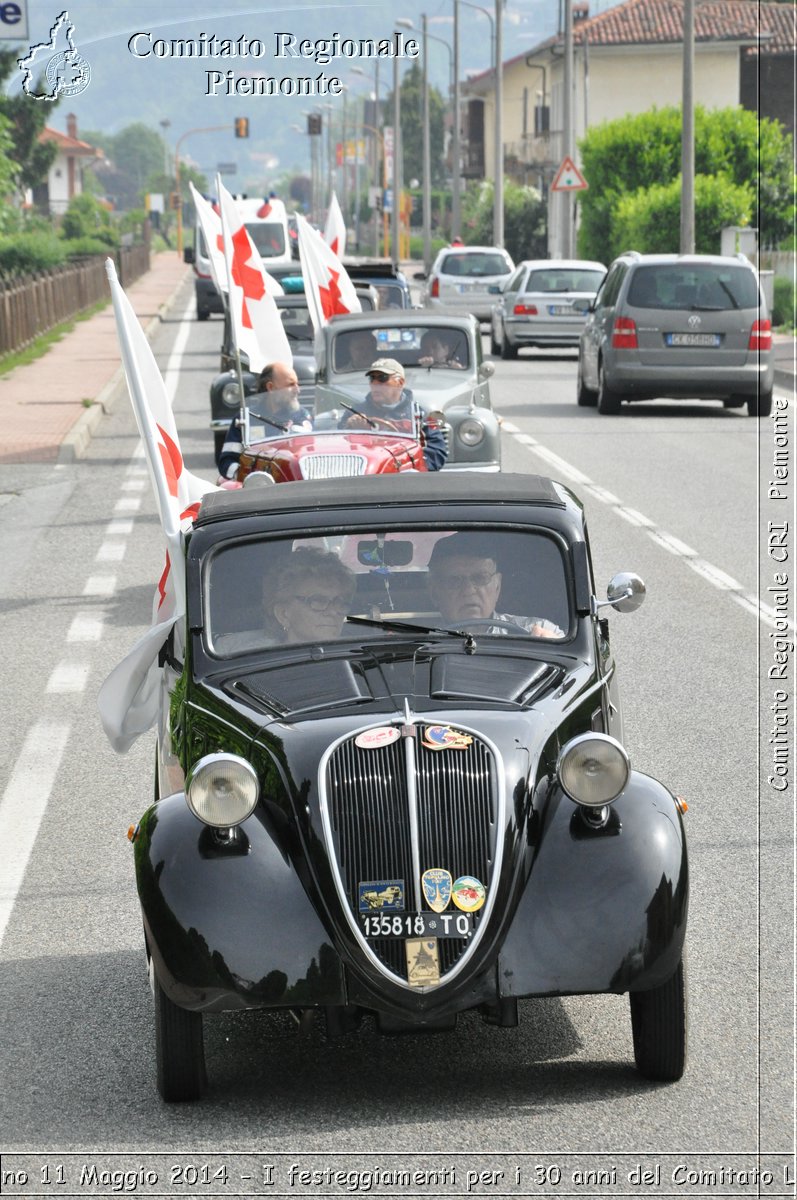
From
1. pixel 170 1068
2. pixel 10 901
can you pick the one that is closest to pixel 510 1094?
pixel 170 1068

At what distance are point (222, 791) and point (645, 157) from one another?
5033 centimetres

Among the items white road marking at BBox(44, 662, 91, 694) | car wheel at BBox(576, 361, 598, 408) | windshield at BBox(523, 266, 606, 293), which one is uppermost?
windshield at BBox(523, 266, 606, 293)

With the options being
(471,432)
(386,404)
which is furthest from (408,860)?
(471,432)

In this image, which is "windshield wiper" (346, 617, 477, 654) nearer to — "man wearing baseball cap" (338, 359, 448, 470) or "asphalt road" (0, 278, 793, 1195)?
"asphalt road" (0, 278, 793, 1195)

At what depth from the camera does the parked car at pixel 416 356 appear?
50.2 feet

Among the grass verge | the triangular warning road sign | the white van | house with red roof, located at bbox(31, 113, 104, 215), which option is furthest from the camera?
house with red roof, located at bbox(31, 113, 104, 215)

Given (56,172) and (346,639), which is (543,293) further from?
(56,172)

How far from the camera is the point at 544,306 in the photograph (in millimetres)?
34938

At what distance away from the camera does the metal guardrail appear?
34.9m

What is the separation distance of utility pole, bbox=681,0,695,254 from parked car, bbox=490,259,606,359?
2.01 metres

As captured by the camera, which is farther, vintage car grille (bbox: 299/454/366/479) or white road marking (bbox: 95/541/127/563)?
white road marking (bbox: 95/541/127/563)

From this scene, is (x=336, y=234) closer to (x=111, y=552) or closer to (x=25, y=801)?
(x=111, y=552)

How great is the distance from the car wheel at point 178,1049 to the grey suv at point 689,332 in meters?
19.4

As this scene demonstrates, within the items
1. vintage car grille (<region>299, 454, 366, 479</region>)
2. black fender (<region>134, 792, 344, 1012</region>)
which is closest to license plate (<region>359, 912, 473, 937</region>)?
black fender (<region>134, 792, 344, 1012</region>)
